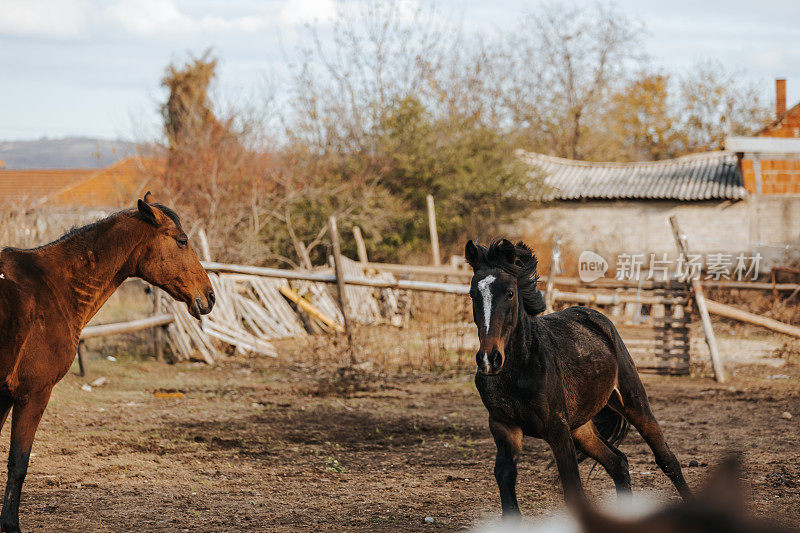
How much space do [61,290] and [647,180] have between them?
24183 mm

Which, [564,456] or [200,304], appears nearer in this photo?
[564,456]

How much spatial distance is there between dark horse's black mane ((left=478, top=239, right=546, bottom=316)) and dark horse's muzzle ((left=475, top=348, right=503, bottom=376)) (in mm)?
527

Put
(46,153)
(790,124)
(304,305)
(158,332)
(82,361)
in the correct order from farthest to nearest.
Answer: (46,153) → (790,124) → (304,305) → (158,332) → (82,361)

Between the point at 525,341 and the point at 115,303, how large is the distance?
16967 millimetres

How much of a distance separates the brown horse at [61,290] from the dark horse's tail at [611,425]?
2755 mm

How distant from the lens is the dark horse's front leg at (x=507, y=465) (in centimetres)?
381

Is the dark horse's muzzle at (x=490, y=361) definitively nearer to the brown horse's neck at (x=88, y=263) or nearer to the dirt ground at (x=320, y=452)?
the dirt ground at (x=320, y=452)

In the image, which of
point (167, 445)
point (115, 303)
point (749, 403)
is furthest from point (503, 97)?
point (167, 445)

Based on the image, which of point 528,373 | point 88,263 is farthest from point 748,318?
point 88,263

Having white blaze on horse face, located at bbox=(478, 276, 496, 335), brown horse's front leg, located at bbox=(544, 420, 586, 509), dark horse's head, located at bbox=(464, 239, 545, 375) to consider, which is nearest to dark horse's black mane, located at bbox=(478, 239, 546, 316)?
dark horse's head, located at bbox=(464, 239, 545, 375)

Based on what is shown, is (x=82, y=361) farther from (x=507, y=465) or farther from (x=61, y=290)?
(x=507, y=465)

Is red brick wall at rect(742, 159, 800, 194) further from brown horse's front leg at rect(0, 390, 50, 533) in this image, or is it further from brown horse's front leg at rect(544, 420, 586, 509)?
brown horse's front leg at rect(0, 390, 50, 533)

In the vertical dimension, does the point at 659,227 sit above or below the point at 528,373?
above

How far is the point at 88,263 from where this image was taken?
4535 mm
